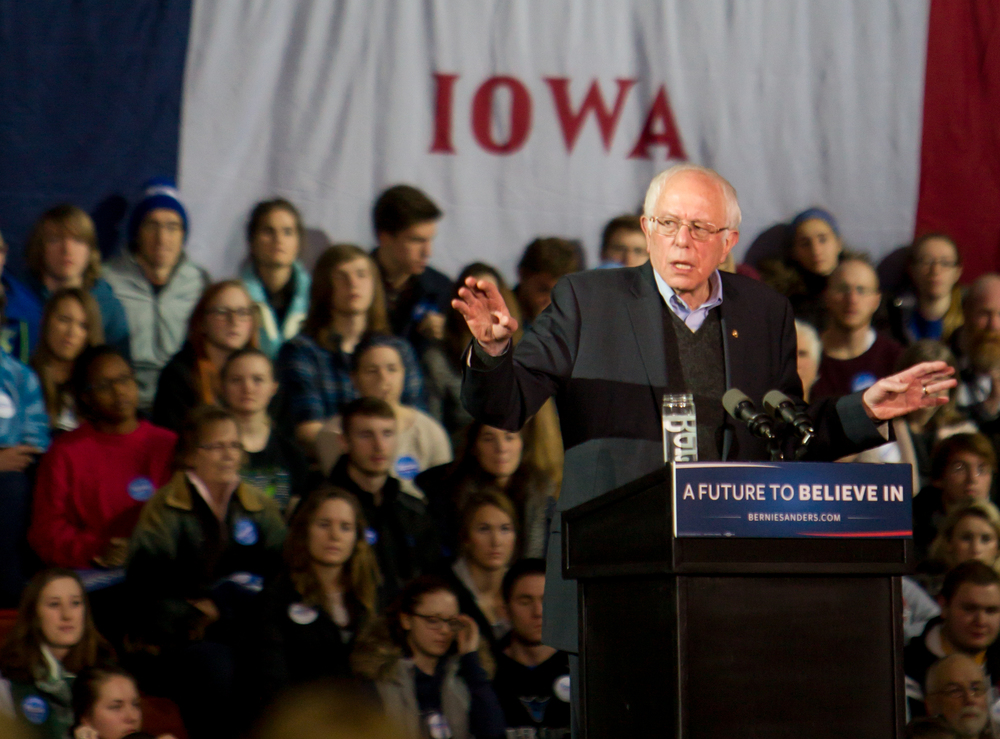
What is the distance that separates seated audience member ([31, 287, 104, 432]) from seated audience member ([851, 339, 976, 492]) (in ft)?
9.57

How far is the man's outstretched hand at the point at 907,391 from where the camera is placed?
7.54 feet

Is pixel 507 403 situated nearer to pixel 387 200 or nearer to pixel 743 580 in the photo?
pixel 743 580

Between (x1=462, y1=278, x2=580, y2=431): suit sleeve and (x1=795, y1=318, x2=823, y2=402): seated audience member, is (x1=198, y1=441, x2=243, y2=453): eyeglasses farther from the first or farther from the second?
(x1=462, y1=278, x2=580, y2=431): suit sleeve

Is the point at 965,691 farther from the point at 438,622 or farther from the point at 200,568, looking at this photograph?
the point at 200,568

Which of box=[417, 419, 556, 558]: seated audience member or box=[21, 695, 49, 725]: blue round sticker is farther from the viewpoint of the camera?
box=[417, 419, 556, 558]: seated audience member

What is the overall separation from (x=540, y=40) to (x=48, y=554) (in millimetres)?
3261

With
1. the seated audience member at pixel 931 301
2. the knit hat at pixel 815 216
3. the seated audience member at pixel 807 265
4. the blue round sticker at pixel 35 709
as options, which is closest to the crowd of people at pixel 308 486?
the blue round sticker at pixel 35 709

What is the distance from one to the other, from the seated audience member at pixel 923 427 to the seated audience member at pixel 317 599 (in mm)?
2015

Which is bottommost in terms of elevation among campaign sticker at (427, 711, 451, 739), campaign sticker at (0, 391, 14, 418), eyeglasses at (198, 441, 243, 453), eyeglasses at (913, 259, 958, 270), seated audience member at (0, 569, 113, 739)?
campaign sticker at (427, 711, 451, 739)

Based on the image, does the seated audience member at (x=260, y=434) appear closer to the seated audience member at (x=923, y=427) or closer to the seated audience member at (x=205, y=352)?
the seated audience member at (x=205, y=352)

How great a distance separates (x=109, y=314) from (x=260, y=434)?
82cm

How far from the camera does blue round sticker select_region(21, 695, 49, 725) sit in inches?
162

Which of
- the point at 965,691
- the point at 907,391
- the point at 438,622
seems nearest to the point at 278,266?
the point at 438,622

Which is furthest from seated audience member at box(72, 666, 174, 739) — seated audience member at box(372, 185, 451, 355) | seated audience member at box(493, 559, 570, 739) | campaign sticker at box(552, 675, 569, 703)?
seated audience member at box(372, 185, 451, 355)
